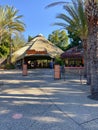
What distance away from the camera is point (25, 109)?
962cm

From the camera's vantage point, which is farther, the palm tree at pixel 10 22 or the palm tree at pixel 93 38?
the palm tree at pixel 10 22

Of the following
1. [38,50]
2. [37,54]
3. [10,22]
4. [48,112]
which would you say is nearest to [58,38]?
[38,50]

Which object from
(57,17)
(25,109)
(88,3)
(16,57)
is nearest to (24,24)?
(16,57)

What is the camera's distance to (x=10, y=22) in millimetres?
38250

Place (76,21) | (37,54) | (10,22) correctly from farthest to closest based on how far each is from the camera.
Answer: (37,54), (10,22), (76,21)

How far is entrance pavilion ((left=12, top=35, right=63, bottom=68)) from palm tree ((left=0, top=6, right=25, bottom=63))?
648cm

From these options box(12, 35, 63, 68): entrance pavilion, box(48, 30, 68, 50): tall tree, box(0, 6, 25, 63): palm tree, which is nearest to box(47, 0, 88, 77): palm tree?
box(0, 6, 25, 63): palm tree

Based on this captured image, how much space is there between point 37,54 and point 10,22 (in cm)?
899

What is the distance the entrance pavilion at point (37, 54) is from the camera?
4572 cm

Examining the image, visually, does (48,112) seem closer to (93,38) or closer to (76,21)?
→ (93,38)

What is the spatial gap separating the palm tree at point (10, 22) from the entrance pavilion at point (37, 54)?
21.3 feet

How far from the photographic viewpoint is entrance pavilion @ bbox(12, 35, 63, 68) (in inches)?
1800

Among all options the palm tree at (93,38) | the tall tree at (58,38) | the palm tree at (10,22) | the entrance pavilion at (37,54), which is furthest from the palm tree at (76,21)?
the tall tree at (58,38)

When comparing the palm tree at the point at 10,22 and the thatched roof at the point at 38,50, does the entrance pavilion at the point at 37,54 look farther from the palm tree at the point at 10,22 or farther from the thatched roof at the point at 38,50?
the palm tree at the point at 10,22
